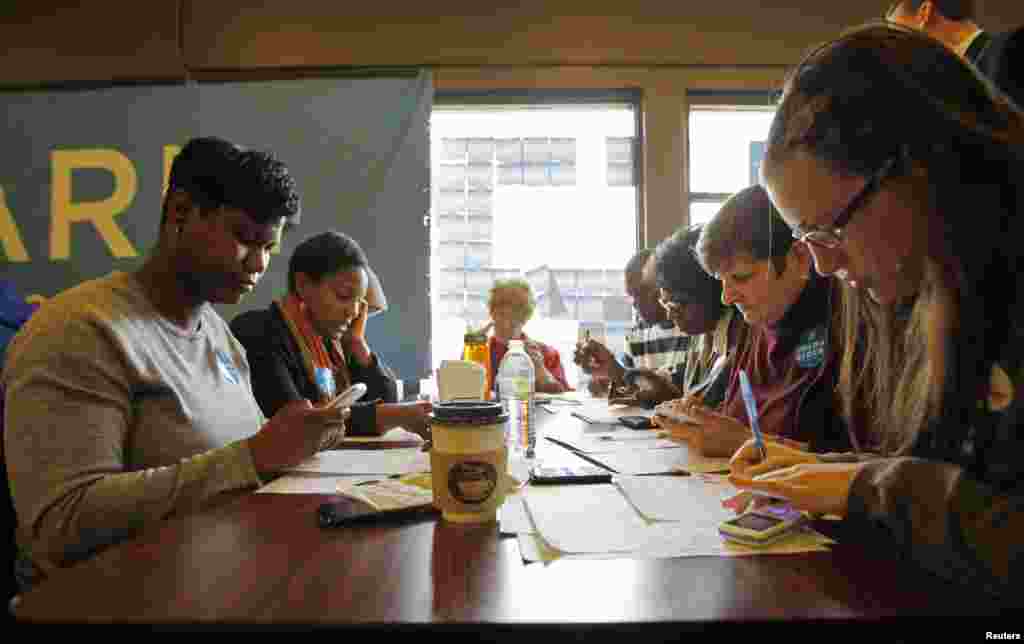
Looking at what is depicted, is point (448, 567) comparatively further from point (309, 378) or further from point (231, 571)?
point (309, 378)

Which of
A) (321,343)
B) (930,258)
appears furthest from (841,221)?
(321,343)

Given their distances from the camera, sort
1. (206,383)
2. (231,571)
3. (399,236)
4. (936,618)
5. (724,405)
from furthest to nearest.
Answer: (399,236), (724,405), (206,383), (231,571), (936,618)

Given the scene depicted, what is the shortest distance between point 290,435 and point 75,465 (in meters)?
0.28

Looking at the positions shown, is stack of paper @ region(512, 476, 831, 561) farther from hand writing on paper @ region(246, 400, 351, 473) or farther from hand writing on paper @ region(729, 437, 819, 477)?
hand writing on paper @ region(246, 400, 351, 473)

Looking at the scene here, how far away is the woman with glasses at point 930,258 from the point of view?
0.56 meters

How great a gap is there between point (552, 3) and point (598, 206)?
3.57 feet

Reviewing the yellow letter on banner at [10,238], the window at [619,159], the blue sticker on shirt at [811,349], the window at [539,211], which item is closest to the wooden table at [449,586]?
the blue sticker on shirt at [811,349]

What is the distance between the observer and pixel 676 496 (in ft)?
2.84

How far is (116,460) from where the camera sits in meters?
0.92

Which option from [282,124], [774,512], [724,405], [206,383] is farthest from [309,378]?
[282,124]

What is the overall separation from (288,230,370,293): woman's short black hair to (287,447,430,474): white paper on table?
0.92 m

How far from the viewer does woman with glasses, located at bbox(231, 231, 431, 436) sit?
1.57 m

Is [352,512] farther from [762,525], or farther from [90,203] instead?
[90,203]

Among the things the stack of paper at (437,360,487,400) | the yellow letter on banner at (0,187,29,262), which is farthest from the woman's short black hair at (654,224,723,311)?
the yellow letter on banner at (0,187,29,262)
